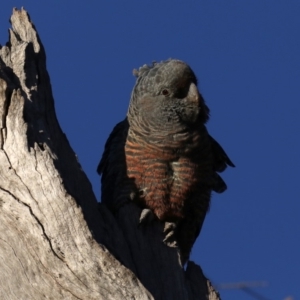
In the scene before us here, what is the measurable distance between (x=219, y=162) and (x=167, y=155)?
2.56ft

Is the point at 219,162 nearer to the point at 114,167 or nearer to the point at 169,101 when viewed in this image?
the point at 169,101

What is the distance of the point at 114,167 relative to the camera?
5.69 m

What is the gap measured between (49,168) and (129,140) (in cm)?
164

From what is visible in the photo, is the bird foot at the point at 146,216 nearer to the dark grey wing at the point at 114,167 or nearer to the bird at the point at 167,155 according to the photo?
the bird at the point at 167,155

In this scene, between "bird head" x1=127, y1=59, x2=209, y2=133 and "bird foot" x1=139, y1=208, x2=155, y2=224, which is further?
"bird head" x1=127, y1=59, x2=209, y2=133

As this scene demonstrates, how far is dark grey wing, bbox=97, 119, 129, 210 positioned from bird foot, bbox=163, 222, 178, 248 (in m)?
0.47

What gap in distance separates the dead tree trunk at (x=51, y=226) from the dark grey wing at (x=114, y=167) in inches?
29.7

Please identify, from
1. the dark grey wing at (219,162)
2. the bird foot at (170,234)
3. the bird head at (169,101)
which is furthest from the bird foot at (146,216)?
the dark grey wing at (219,162)

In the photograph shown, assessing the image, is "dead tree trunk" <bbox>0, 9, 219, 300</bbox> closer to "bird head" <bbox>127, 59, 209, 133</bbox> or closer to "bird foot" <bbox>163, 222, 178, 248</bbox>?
"bird foot" <bbox>163, 222, 178, 248</bbox>

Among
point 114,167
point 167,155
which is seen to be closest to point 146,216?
point 167,155

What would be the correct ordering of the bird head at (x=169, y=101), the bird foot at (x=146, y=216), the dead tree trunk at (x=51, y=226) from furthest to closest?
1. the bird head at (x=169, y=101)
2. the bird foot at (x=146, y=216)
3. the dead tree trunk at (x=51, y=226)

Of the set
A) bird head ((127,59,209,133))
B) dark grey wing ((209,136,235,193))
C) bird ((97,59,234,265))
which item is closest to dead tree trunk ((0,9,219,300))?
bird ((97,59,234,265))

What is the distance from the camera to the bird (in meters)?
5.41

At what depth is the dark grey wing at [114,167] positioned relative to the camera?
18.0 ft
